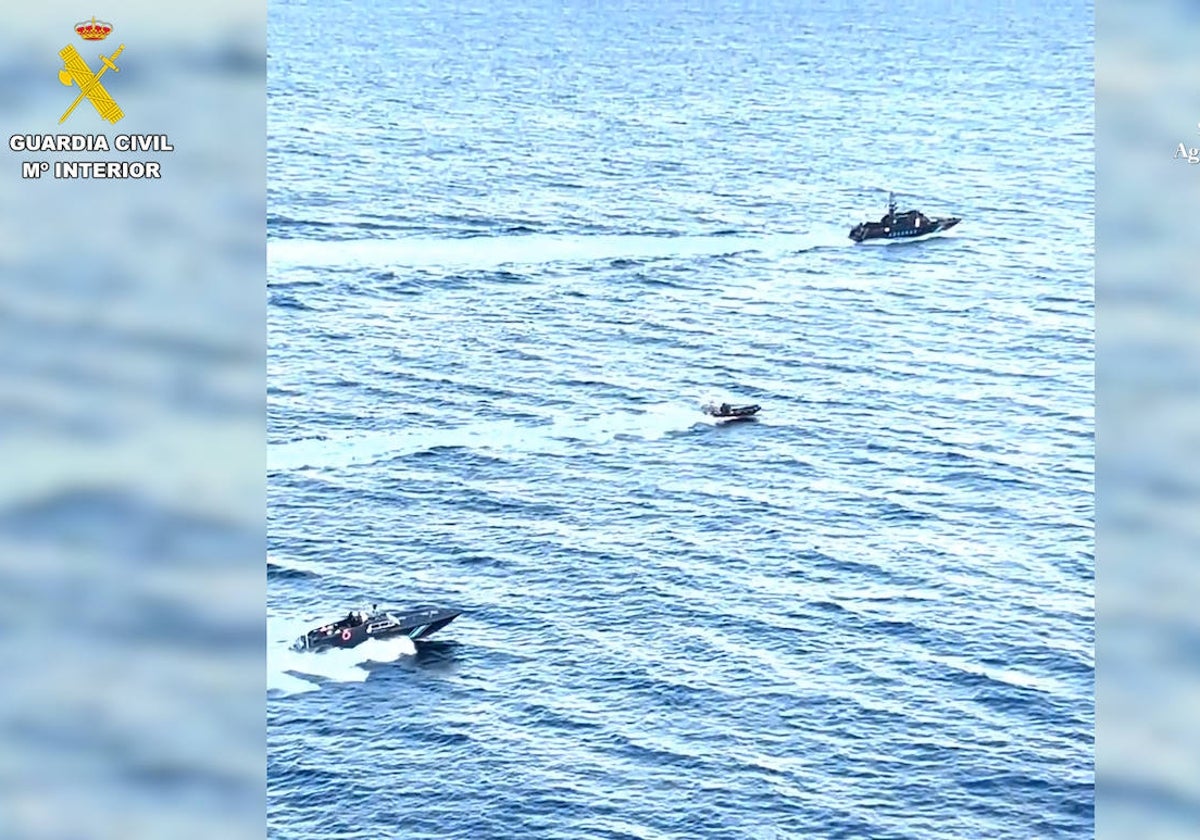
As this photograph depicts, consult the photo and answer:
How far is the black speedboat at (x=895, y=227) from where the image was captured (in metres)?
20.9

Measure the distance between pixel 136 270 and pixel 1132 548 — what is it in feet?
13.3

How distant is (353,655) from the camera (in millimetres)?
18250

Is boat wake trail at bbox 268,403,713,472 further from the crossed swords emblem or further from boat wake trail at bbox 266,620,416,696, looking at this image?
the crossed swords emblem

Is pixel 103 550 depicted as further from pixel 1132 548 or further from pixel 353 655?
pixel 353 655

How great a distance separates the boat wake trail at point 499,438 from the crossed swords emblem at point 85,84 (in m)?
12.5

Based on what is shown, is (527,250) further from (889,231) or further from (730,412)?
Result: (889,231)

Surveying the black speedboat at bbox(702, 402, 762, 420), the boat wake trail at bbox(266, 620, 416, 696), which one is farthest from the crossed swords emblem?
the black speedboat at bbox(702, 402, 762, 420)

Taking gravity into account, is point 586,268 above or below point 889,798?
above

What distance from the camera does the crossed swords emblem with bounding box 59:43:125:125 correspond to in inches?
291

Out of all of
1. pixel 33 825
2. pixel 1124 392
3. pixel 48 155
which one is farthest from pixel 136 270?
pixel 1124 392

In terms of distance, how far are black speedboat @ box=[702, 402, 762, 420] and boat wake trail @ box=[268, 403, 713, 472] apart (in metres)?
0.10

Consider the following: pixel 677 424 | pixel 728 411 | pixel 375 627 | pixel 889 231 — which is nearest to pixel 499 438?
pixel 677 424

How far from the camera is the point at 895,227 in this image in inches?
827

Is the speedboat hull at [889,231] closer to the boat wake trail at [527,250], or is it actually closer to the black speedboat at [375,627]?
the boat wake trail at [527,250]
